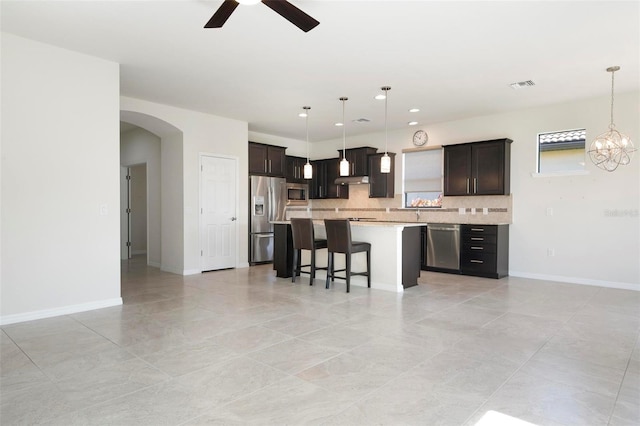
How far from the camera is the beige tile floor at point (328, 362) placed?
209 centimetres

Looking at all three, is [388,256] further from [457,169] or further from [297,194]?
[297,194]

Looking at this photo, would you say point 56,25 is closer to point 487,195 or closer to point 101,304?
point 101,304

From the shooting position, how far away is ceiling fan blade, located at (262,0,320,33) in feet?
8.28

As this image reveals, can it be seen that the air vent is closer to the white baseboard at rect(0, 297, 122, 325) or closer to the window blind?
the window blind

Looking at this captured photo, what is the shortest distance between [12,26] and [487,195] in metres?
6.55

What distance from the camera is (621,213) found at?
17.7 feet

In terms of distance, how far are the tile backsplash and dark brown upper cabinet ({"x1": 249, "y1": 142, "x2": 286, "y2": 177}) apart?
118cm

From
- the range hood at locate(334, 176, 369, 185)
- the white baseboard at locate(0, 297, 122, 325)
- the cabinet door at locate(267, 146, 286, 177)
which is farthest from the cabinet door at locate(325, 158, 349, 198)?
the white baseboard at locate(0, 297, 122, 325)

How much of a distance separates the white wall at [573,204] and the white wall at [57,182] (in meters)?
5.70

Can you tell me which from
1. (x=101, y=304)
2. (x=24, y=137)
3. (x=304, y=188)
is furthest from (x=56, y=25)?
(x=304, y=188)

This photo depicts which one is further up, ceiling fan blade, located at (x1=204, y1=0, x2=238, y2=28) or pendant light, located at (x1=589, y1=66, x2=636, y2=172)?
ceiling fan blade, located at (x1=204, y1=0, x2=238, y2=28)

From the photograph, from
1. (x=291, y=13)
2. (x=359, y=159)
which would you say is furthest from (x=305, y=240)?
(x=291, y=13)

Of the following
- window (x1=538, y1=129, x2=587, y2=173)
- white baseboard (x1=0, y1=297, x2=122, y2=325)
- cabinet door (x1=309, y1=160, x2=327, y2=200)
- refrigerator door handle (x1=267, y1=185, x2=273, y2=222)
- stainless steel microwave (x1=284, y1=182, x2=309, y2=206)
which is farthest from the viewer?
A: cabinet door (x1=309, y1=160, x2=327, y2=200)

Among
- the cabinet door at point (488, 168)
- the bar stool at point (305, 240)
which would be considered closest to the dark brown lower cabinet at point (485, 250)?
the cabinet door at point (488, 168)
